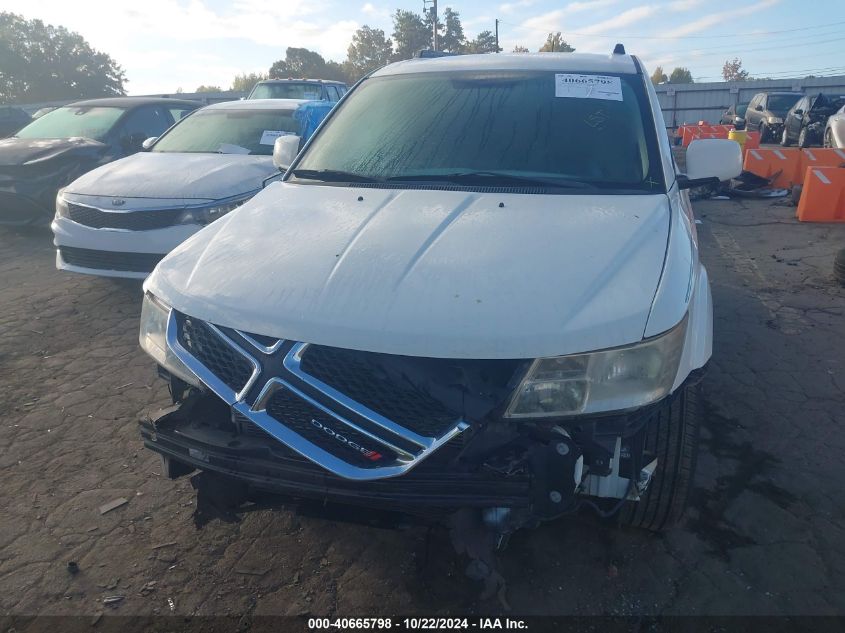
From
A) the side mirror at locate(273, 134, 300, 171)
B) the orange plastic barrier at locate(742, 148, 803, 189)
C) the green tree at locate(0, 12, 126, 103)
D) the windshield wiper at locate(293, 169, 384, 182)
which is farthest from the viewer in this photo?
the green tree at locate(0, 12, 126, 103)

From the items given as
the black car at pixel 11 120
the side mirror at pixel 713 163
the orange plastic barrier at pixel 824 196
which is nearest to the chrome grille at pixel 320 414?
the side mirror at pixel 713 163

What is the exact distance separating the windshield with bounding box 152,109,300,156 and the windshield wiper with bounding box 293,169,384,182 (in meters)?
3.42

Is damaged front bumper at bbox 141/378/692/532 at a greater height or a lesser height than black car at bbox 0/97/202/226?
lesser

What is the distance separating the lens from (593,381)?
1817mm

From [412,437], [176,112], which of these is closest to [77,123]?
[176,112]

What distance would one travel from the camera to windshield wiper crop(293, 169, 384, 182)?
2.94 m

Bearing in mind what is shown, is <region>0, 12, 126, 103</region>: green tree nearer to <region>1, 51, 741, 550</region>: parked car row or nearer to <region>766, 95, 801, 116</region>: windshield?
<region>766, 95, 801, 116</region>: windshield

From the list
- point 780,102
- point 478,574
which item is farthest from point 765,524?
point 780,102

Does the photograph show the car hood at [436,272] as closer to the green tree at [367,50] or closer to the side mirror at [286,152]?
the side mirror at [286,152]

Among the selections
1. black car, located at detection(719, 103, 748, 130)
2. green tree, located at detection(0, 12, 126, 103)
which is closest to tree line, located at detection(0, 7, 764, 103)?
green tree, located at detection(0, 12, 126, 103)

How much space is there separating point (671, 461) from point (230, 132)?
19.0 ft

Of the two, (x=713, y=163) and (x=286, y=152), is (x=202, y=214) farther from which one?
(x=713, y=163)

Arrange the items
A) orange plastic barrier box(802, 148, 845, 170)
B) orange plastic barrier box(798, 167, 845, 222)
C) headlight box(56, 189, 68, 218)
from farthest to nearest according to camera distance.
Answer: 1. orange plastic barrier box(802, 148, 845, 170)
2. orange plastic barrier box(798, 167, 845, 222)
3. headlight box(56, 189, 68, 218)

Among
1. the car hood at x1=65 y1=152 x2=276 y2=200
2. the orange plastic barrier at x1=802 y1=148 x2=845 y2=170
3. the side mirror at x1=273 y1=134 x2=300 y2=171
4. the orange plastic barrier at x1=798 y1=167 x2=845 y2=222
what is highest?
the side mirror at x1=273 y1=134 x2=300 y2=171
